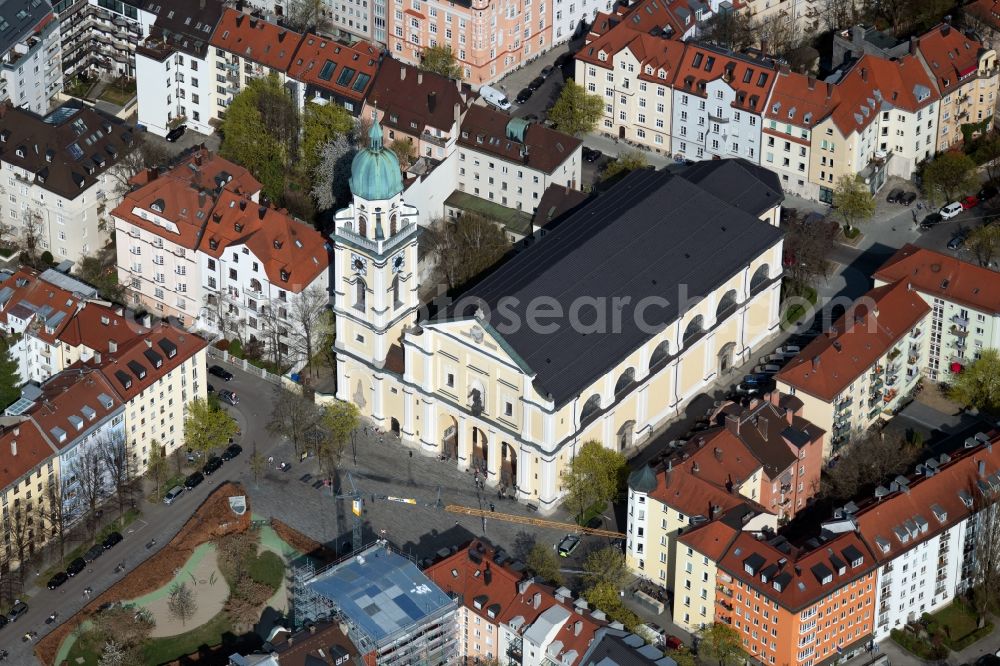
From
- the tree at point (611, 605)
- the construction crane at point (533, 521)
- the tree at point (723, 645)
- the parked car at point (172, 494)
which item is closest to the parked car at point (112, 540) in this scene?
the parked car at point (172, 494)

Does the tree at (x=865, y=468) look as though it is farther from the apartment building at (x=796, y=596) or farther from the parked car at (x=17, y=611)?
the parked car at (x=17, y=611)

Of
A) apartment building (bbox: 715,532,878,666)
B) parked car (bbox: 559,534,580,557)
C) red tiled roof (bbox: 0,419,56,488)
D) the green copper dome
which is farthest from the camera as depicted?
the green copper dome

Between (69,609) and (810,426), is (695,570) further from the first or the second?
(69,609)

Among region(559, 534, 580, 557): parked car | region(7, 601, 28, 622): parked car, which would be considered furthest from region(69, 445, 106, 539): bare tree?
region(559, 534, 580, 557): parked car

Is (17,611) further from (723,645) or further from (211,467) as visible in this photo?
(723,645)

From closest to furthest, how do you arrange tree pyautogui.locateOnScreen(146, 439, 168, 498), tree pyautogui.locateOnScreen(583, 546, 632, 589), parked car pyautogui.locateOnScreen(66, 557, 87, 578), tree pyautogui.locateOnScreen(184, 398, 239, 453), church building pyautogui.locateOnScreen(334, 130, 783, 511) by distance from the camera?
tree pyautogui.locateOnScreen(583, 546, 632, 589) < parked car pyautogui.locateOnScreen(66, 557, 87, 578) < church building pyautogui.locateOnScreen(334, 130, 783, 511) < tree pyautogui.locateOnScreen(146, 439, 168, 498) < tree pyautogui.locateOnScreen(184, 398, 239, 453)

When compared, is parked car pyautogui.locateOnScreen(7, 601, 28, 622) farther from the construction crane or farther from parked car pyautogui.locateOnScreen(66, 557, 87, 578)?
the construction crane

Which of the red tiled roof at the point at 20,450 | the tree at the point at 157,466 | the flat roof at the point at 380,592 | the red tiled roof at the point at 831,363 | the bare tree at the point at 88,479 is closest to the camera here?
the flat roof at the point at 380,592

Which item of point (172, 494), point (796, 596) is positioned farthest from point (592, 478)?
point (172, 494)
